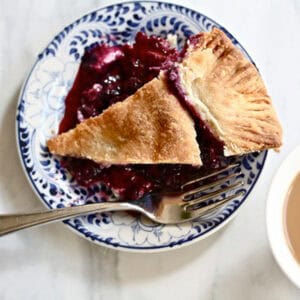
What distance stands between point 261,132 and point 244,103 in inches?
3.1

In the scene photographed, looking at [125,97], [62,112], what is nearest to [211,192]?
[125,97]

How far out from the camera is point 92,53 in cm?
184

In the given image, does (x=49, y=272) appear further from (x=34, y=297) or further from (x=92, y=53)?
(x=92, y=53)

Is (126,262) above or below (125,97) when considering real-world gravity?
below

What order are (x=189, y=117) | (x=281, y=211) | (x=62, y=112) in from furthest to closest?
(x=62, y=112), (x=189, y=117), (x=281, y=211)

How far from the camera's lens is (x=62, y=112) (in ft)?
5.98

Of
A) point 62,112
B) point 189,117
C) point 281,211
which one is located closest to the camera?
point 281,211

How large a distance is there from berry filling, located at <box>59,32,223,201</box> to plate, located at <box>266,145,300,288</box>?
18cm

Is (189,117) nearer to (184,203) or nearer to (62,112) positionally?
(184,203)

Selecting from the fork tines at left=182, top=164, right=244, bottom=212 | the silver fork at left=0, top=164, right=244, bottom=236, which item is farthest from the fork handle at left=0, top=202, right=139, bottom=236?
the fork tines at left=182, top=164, right=244, bottom=212

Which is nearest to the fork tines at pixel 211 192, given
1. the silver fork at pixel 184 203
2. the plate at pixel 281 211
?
the silver fork at pixel 184 203

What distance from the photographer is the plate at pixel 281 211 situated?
158 cm

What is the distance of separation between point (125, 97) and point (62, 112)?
16 cm

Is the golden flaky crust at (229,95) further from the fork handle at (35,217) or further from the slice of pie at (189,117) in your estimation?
the fork handle at (35,217)
